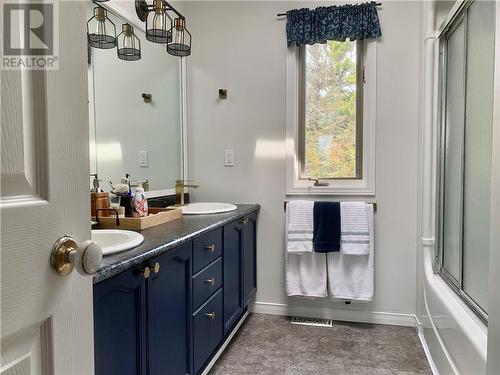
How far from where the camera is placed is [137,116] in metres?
2.10

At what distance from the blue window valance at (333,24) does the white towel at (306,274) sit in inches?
47.3

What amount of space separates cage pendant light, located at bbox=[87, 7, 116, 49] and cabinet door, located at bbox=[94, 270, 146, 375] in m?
1.22

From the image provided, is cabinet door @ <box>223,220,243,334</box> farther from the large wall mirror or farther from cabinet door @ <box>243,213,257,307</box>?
the large wall mirror

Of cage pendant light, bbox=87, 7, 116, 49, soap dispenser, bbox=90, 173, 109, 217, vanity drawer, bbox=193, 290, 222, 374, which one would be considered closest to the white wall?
vanity drawer, bbox=193, 290, 222, 374

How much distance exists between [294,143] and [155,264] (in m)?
1.63

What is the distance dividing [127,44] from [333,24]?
4.51 feet

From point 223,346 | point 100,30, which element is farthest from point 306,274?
point 100,30

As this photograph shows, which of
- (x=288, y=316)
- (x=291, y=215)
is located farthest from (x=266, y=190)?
(x=288, y=316)

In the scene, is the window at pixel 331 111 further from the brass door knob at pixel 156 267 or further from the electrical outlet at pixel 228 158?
the brass door knob at pixel 156 267

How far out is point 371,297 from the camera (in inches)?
92.7

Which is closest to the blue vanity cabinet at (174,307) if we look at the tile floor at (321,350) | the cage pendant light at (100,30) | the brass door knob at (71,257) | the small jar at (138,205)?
the tile floor at (321,350)

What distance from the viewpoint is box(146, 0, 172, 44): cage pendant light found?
1853 millimetres

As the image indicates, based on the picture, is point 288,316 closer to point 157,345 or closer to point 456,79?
point 157,345

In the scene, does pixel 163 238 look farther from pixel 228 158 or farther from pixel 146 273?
pixel 228 158
